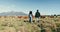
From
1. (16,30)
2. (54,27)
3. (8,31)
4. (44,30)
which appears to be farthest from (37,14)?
(8,31)

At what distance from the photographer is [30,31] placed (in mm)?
21766

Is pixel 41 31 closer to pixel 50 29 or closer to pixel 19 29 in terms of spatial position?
pixel 50 29

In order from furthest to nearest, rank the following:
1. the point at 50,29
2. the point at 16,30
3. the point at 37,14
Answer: the point at 37,14 < the point at 50,29 < the point at 16,30

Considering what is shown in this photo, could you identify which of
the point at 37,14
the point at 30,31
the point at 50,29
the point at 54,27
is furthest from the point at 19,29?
the point at 37,14

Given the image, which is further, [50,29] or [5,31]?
[50,29]

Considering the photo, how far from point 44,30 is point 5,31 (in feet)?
24.3

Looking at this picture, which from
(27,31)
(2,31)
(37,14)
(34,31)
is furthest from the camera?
(37,14)

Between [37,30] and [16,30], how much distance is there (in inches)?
172

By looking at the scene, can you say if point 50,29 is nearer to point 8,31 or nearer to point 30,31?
point 30,31

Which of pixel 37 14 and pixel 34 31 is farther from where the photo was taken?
pixel 37 14

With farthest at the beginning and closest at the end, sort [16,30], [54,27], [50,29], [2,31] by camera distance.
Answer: [54,27], [50,29], [16,30], [2,31]

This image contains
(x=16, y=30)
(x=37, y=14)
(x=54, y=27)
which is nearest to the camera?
(x=16, y=30)

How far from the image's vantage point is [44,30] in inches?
924

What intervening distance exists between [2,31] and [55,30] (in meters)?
9.24
